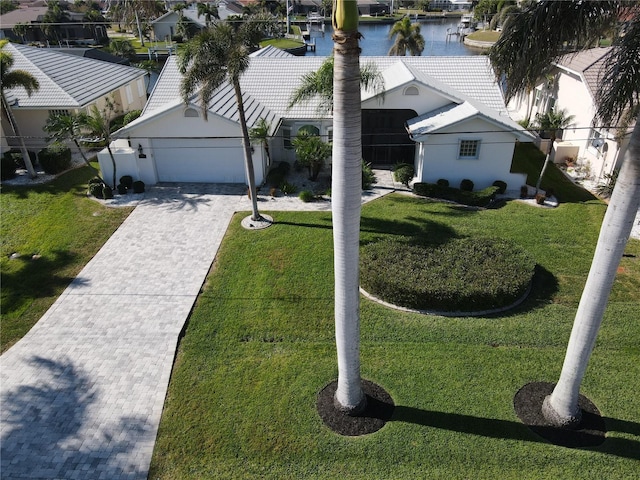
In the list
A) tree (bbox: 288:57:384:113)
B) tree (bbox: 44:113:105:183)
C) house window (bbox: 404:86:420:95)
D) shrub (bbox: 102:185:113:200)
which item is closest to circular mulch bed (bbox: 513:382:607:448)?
tree (bbox: 288:57:384:113)

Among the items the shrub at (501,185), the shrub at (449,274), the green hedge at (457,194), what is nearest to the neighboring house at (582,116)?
the shrub at (501,185)

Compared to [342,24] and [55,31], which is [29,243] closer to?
[342,24]

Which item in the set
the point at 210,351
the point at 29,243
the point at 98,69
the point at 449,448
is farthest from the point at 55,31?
the point at 449,448

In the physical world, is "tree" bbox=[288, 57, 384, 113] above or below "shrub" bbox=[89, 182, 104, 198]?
above

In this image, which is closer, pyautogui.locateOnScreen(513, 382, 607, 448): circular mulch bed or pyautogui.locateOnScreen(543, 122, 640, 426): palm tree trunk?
pyautogui.locateOnScreen(543, 122, 640, 426): palm tree trunk

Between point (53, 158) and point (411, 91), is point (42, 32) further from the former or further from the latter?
point (411, 91)

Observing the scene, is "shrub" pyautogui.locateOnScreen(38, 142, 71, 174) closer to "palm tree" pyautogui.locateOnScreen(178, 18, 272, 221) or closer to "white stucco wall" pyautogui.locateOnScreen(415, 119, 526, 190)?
"palm tree" pyautogui.locateOnScreen(178, 18, 272, 221)

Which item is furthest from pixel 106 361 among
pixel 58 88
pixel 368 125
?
pixel 58 88
